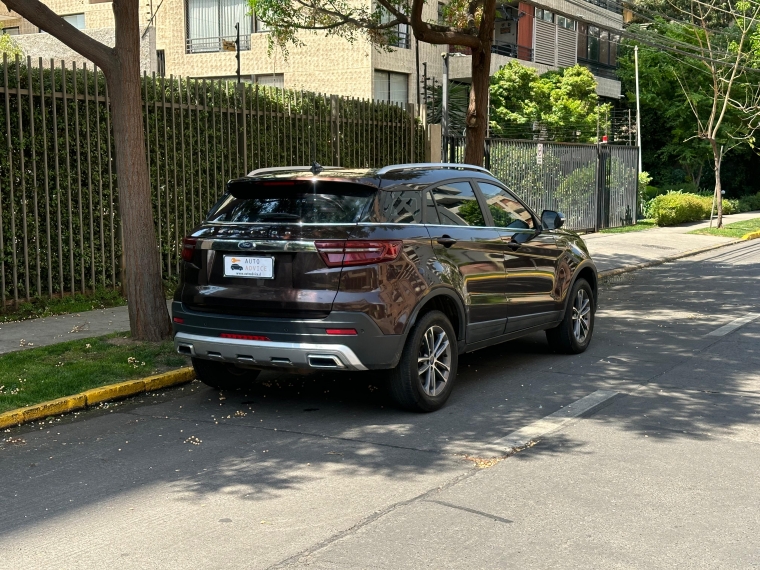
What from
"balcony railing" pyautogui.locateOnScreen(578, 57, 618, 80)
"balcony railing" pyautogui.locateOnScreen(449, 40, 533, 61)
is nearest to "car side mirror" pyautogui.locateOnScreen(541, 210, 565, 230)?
"balcony railing" pyautogui.locateOnScreen(449, 40, 533, 61)

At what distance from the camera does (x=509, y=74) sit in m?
33.9

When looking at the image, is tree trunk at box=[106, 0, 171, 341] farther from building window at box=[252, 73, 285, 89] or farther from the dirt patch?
building window at box=[252, 73, 285, 89]

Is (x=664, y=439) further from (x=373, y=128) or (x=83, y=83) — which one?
(x=373, y=128)

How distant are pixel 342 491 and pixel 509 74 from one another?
99.3 ft

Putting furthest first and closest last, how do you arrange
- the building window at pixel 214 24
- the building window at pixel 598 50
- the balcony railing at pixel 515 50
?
1. the building window at pixel 598 50
2. the balcony railing at pixel 515 50
3. the building window at pixel 214 24

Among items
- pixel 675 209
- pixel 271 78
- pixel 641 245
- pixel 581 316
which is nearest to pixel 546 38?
pixel 675 209

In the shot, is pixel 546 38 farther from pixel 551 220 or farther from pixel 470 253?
pixel 470 253

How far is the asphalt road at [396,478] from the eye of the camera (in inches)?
177

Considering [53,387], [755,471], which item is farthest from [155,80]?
[755,471]

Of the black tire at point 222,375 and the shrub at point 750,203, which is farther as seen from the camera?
the shrub at point 750,203

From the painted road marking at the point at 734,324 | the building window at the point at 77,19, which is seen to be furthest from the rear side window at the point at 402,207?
the building window at the point at 77,19

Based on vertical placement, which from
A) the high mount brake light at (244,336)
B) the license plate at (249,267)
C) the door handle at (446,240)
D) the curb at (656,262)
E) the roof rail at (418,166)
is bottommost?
the curb at (656,262)

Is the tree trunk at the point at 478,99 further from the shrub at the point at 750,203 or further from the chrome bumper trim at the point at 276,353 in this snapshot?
the shrub at the point at 750,203

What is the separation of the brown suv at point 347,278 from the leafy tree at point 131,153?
1949 millimetres
